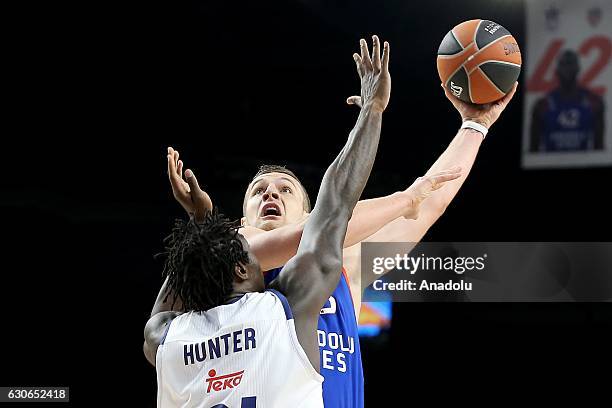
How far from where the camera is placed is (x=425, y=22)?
6840 millimetres

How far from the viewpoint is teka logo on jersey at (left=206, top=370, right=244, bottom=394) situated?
2061 mm

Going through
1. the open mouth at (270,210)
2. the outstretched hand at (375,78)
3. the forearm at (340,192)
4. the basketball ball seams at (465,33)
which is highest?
the basketball ball seams at (465,33)

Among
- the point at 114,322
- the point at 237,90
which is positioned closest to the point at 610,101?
the point at 237,90

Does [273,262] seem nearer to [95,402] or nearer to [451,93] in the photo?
[451,93]

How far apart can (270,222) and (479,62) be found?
1097 mm

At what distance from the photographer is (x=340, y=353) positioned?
3014mm

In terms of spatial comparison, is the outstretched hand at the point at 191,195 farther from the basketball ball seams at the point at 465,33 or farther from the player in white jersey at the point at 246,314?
the basketball ball seams at the point at 465,33

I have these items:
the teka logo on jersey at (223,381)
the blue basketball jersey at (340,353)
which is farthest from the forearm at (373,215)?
the teka logo on jersey at (223,381)

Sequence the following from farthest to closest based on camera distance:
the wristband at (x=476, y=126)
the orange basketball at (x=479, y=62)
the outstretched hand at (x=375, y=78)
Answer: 1. the wristband at (x=476, y=126)
2. the orange basketball at (x=479, y=62)
3. the outstretched hand at (x=375, y=78)

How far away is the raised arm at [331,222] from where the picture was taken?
2146mm

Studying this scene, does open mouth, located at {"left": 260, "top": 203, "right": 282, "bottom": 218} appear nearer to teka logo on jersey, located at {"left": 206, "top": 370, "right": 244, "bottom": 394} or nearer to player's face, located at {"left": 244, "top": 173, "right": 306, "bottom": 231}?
player's face, located at {"left": 244, "top": 173, "right": 306, "bottom": 231}

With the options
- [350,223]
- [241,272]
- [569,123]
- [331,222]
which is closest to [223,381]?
[241,272]

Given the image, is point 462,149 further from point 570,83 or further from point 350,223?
point 570,83

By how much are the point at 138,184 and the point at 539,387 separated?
3.41 metres
